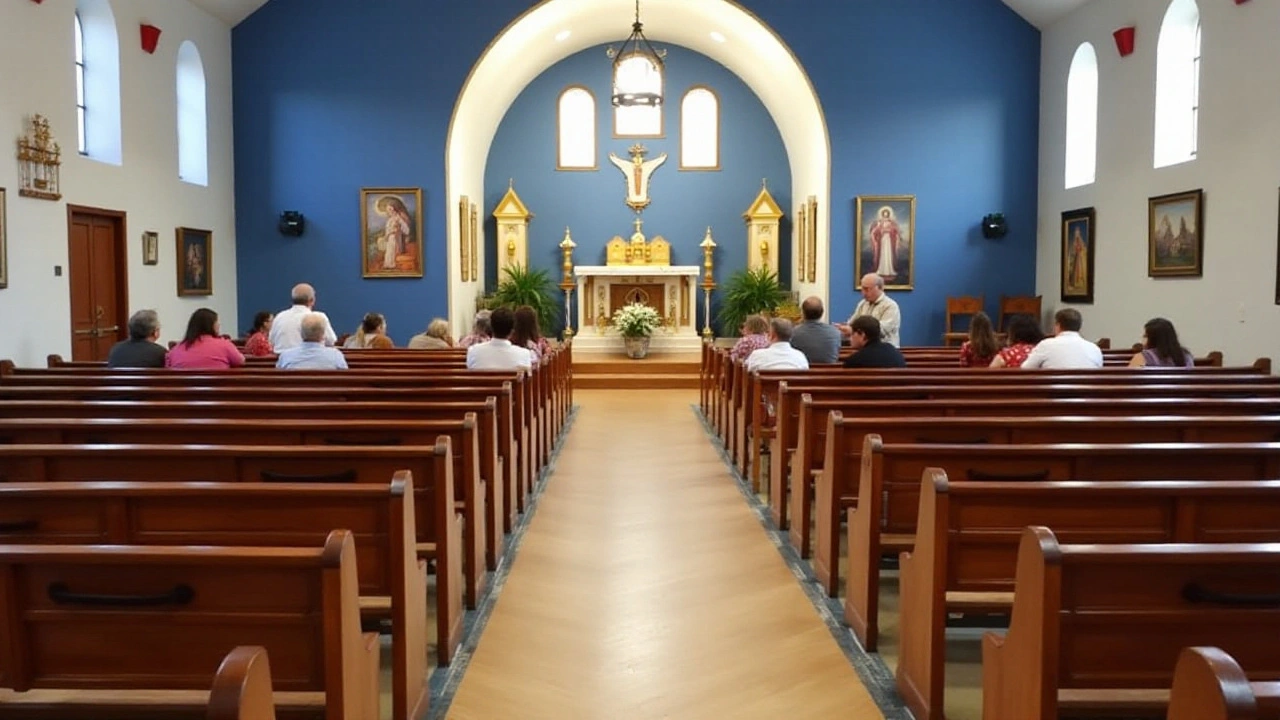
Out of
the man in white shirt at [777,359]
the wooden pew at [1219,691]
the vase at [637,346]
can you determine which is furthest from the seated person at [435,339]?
the wooden pew at [1219,691]

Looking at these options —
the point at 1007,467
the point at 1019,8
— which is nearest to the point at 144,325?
the point at 1007,467

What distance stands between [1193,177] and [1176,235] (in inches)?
22.9

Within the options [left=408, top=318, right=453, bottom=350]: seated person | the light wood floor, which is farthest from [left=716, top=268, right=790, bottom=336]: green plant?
the light wood floor

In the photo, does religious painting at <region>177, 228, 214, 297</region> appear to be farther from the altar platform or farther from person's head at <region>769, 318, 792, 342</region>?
person's head at <region>769, 318, 792, 342</region>

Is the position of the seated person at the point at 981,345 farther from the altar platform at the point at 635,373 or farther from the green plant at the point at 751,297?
the green plant at the point at 751,297

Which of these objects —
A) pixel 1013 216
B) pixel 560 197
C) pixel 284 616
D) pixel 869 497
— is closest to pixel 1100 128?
pixel 1013 216

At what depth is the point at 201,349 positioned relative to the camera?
7473mm

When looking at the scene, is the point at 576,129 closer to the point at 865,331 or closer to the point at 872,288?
the point at 872,288

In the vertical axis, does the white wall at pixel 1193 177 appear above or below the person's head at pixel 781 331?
above

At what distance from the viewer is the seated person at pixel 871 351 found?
7.25 meters

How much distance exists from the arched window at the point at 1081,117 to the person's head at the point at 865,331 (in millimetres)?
6725

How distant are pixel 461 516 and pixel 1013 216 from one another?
1128 cm

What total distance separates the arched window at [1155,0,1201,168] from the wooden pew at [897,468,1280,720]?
8441 mm

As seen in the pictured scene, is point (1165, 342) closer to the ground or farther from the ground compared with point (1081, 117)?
closer to the ground
